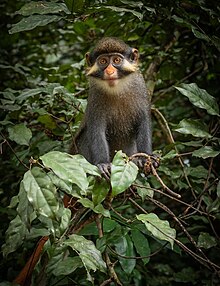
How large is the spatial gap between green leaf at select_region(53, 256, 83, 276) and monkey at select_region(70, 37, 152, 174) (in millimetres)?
826

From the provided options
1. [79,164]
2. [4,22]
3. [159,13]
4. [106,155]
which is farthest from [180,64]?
[79,164]

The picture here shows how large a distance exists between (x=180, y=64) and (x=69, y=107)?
4.30 ft

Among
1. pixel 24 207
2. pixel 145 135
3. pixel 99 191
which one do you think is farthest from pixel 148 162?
pixel 145 135

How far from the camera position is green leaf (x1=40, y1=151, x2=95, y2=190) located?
158 centimetres

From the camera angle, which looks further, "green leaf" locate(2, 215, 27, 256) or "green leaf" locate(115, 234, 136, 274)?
"green leaf" locate(115, 234, 136, 274)

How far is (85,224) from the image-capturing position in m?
2.68

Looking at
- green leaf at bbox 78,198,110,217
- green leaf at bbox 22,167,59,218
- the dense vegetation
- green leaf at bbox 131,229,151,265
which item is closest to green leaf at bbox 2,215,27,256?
the dense vegetation

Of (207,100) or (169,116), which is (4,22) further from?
(207,100)

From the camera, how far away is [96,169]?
5.94 ft

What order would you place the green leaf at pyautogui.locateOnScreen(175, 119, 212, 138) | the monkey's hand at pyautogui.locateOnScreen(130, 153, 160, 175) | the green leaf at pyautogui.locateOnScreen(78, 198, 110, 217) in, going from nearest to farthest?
the green leaf at pyautogui.locateOnScreen(78, 198, 110, 217) → the monkey's hand at pyautogui.locateOnScreen(130, 153, 160, 175) → the green leaf at pyautogui.locateOnScreen(175, 119, 212, 138)

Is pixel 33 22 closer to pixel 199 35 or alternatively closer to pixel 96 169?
pixel 199 35

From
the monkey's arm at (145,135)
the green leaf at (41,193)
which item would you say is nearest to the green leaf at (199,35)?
the monkey's arm at (145,135)

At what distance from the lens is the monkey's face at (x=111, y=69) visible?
2.84 meters

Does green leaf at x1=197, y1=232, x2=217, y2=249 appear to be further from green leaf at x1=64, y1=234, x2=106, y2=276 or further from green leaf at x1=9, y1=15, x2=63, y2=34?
green leaf at x1=9, y1=15, x2=63, y2=34
